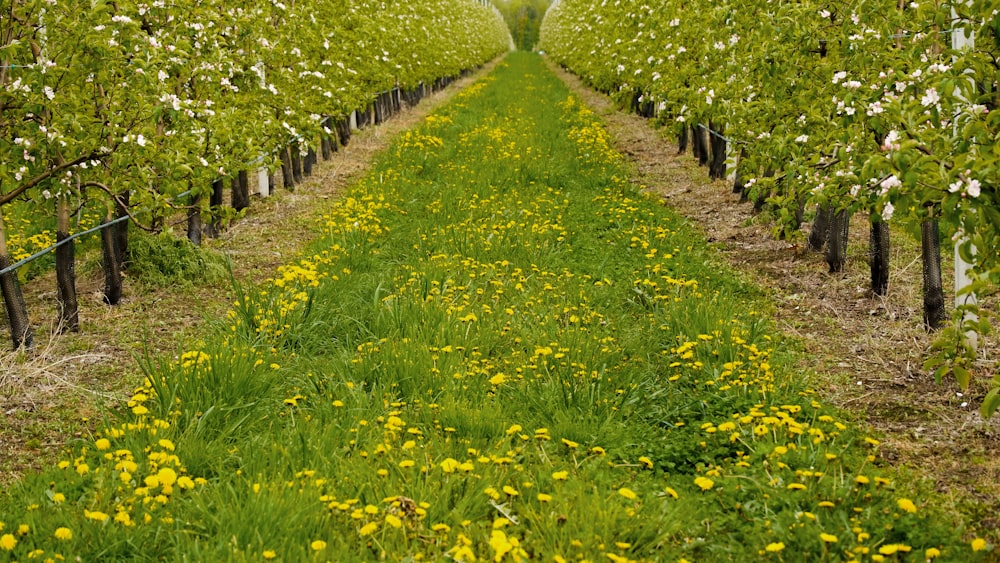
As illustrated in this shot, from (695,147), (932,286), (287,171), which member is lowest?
(932,286)

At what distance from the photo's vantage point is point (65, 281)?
243 inches

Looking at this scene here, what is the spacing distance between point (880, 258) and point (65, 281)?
19.6 feet

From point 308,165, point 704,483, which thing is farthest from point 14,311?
point 308,165

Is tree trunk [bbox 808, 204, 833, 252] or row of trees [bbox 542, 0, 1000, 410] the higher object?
row of trees [bbox 542, 0, 1000, 410]

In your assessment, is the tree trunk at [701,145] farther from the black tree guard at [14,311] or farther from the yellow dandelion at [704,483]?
the yellow dandelion at [704,483]

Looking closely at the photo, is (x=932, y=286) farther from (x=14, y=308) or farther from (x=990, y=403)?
(x=14, y=308)

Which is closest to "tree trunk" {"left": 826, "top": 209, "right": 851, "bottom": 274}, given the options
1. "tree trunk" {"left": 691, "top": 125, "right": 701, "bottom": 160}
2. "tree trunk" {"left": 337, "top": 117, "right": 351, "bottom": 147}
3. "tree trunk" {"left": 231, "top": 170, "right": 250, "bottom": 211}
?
"tree trunk" {"left": 231, "top": 170, "right": 250, "bottom": 211}

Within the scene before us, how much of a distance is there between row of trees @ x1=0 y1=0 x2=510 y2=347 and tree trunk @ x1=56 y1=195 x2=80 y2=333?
0.03 ft

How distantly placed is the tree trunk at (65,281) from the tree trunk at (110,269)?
44 centimetres

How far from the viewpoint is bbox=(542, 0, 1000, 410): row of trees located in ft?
11.5

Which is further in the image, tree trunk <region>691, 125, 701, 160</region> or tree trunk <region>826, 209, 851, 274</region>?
tree trunk <region>691, 125, 701, 160</region>

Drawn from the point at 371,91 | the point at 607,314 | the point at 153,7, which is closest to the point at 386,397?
the point at 607,314

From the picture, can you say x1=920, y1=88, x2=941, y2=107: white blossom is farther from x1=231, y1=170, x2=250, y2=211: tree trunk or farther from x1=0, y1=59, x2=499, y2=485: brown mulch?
x1=231, y1=170, x2=250, y2=211: tree trunk

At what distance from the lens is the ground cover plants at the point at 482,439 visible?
329cm
